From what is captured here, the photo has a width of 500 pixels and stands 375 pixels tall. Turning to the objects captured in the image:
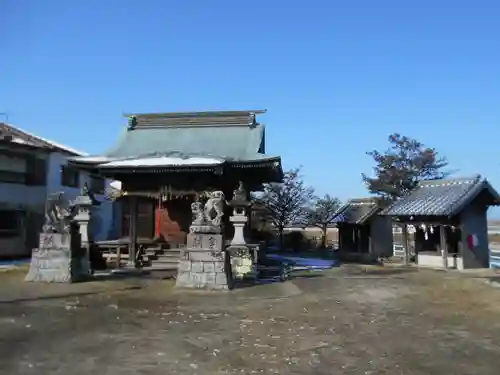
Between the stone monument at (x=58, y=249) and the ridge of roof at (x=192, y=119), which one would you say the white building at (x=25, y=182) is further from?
the stone monument at (x=58, y=249)

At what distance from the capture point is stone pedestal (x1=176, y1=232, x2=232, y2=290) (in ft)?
44.5

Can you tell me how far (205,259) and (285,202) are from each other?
24029mm

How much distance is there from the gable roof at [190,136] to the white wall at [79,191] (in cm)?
421

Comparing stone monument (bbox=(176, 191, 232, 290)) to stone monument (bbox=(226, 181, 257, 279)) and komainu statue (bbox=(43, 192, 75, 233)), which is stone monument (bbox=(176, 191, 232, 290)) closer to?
stone monument (bbox=(226, 181, 257, 279))

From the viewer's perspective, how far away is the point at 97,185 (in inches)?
1240

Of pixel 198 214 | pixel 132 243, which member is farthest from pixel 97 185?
pixel 198 214

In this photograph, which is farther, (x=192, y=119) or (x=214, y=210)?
(x=192, y=119)

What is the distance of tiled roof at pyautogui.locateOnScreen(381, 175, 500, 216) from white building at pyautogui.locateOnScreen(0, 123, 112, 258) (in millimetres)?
17316

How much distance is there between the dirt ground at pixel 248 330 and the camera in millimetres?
6207

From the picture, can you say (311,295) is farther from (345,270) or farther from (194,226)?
(345,270)

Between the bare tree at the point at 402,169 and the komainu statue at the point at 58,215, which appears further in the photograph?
the bare tree at the point at 402,169

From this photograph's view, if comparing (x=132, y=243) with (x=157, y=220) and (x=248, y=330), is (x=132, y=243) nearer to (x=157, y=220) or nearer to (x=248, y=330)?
(x=157, y=220)

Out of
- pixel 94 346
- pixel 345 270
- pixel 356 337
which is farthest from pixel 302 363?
pixel 345 270

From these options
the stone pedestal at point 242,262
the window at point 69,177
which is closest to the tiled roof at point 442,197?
the stone pedestal at point 242,262
